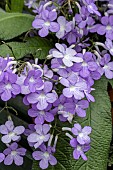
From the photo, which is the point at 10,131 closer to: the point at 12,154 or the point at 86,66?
the point at 12,154

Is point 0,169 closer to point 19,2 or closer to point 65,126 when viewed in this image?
point 65,126

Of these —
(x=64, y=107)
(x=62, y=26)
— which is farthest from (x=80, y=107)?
(x=62, y=26)

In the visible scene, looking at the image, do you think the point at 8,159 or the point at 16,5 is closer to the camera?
the point at 8,159

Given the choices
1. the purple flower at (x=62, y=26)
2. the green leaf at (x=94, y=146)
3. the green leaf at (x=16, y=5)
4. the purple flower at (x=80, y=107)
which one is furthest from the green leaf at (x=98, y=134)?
the green leaf at (x=16, y=5)

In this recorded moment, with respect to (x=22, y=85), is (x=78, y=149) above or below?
below

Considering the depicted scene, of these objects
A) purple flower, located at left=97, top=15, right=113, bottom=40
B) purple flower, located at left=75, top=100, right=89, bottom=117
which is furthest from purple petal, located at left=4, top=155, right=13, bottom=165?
purple flower, located at left=97, top=15, right=113, bottom=40

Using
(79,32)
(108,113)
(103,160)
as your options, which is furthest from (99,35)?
(103,160)
